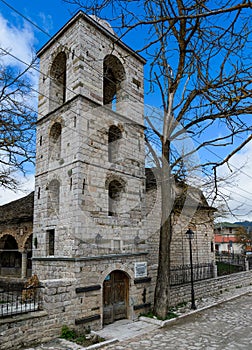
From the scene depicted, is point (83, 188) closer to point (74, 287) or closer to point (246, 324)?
point (74, 287)

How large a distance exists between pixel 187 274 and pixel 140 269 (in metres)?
4.32

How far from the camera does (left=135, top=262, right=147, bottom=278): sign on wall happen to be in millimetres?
Answer: 9869

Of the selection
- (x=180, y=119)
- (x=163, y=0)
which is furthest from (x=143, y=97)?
(x=163, y=0)

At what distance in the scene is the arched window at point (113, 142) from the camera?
1061 centimetres

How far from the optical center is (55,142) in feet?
34.8

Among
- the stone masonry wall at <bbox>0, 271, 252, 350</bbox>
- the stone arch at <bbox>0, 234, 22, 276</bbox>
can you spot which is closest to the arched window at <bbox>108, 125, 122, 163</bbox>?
the stone masonry wall at <bbox>0, 271, 252, 350</bbox>

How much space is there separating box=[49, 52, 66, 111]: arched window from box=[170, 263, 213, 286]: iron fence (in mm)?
8236

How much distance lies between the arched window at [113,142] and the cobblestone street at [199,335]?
577 cm

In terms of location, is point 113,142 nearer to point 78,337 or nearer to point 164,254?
point 164,254

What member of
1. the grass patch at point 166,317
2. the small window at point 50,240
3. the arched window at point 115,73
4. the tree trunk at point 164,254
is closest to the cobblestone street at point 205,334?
the grass patch at point 166,317

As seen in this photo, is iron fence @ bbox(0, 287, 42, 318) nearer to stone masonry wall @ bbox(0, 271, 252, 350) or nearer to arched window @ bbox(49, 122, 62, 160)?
stone masonry wall @ bbox(0, 271, 252, 350)

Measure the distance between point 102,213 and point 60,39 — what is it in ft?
22.2

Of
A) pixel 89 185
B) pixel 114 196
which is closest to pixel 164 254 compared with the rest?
pixel 114 196

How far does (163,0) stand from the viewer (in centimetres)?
450
